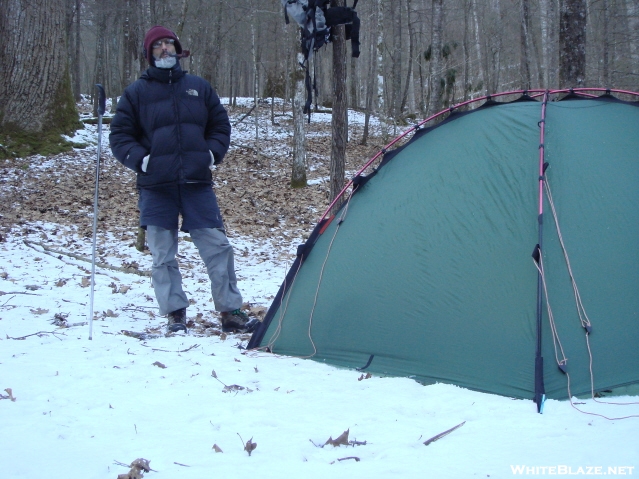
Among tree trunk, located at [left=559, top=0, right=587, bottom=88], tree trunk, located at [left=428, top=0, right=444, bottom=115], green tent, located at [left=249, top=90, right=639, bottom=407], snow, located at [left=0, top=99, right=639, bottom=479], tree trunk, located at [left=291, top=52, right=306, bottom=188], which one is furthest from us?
tree trunk, located at [left=428, top=0, right=444, bottom=115]

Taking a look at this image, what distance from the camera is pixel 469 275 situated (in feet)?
11.5

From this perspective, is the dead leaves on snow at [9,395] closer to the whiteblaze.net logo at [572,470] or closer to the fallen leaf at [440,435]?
the fallen leaf at [440,435]

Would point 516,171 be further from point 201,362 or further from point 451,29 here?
point 451,29

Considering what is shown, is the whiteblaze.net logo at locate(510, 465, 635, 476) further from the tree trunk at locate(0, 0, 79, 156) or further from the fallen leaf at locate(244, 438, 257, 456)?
the tree trunk at locate(0, 0, 79, 156)

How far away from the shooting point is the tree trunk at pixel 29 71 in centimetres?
1046

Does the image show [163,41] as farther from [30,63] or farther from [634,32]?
[634,32]

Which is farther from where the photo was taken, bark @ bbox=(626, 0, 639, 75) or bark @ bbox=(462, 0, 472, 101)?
bark @ bbox=(462, 0, 472, 101)

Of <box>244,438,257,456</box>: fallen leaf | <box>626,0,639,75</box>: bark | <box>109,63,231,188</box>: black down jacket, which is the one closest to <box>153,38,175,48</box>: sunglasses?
<box>109,63,231,188</box>: black down jacket

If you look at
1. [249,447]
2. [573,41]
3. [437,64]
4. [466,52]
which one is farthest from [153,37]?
[466,52]

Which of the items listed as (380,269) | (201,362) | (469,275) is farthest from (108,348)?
(469,275)

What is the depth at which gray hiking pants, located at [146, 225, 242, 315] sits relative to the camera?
4.39 m

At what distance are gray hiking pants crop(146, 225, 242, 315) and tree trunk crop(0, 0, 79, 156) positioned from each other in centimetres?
771

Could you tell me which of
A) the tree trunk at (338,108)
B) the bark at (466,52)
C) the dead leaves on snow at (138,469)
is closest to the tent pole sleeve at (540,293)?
the dead leaves on snow at (138,469)

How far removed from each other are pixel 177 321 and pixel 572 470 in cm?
303
